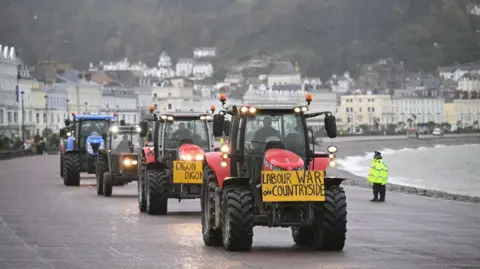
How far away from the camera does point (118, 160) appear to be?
43.0 metres

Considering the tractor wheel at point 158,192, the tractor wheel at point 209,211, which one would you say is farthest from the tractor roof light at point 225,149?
the tractor wheel at point 158,192

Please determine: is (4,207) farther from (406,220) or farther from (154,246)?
(154,246)

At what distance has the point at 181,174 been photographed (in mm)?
33406

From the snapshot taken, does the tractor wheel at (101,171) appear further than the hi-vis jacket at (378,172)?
Yes

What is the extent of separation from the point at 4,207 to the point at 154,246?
13.2m

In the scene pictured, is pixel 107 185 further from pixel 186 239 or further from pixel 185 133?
pixel 186 239

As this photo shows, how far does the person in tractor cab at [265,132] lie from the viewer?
81.1 feet

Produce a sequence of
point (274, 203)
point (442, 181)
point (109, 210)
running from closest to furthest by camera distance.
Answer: point (274, 203), point (109, 210), point (442, 181)

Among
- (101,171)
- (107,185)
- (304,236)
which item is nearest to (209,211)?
(304,236)

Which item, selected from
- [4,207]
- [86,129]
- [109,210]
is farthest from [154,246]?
[86,129]

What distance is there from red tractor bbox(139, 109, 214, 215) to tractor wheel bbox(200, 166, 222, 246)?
728 centimetres

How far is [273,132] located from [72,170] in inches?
1099

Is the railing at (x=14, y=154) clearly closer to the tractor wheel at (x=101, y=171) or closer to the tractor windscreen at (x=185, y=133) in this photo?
the tractor wheel at (x=101, y=171)

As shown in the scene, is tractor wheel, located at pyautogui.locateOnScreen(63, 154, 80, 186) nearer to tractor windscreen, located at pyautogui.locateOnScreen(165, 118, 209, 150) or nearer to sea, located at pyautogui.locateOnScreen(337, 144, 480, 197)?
tractor windscreen, located at pyautogui.locateOnScreen(165, 118, 209, 150)
